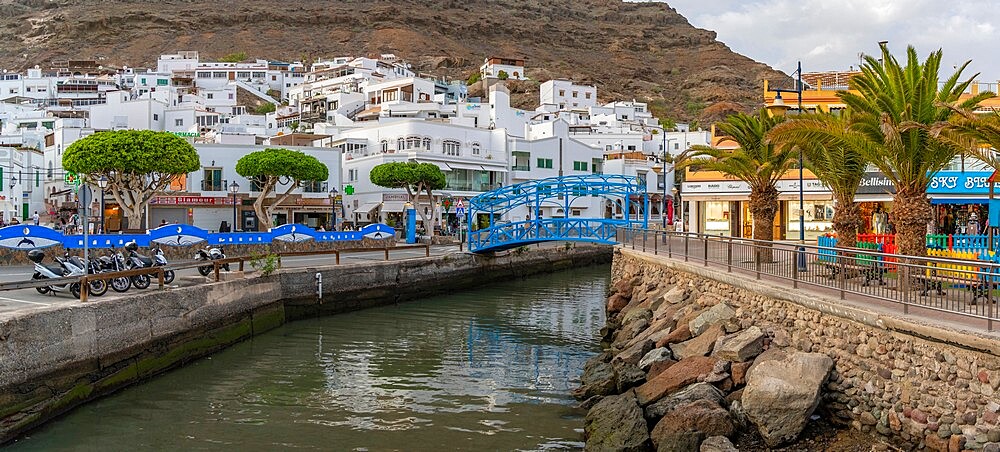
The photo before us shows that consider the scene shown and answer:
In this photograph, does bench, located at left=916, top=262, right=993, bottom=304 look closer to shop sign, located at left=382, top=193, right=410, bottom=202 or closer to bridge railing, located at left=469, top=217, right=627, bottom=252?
bridge railing, located at left=469, top=217, right=627, bottom=252

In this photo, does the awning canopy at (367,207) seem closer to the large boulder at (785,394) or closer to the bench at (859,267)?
the bench at (859,267)

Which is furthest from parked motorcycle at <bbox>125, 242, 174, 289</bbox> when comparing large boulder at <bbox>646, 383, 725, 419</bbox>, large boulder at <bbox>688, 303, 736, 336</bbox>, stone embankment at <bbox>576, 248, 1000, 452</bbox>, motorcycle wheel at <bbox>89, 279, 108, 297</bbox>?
large boulder at <bbox>646, 383, 725, 419</bbox>

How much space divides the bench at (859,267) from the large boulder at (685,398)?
11.0ft

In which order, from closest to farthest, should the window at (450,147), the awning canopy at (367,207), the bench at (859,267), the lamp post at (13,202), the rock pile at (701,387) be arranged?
the rock pile at (701,387) → the bench at (859,267) → the awning canopy at (367,207) → the lamp post at (13,202) → the window at (450,147)

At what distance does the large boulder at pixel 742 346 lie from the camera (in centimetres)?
1488

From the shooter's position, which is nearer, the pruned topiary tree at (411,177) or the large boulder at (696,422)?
the large boulder at (696,422)

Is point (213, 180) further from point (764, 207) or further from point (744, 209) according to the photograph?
point (764, 207)

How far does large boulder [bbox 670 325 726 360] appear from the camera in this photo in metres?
16.3

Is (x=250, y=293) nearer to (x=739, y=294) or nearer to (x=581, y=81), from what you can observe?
(x=739, y=294)

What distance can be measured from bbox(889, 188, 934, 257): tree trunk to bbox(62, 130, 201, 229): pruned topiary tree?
35.2 meters

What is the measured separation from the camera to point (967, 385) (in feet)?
35.8

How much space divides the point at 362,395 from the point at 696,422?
8220mm

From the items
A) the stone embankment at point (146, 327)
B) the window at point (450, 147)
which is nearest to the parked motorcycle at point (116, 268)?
the stone embankment at point (146, 327)

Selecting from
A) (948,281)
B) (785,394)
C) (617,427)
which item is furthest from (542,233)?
(948,281)
